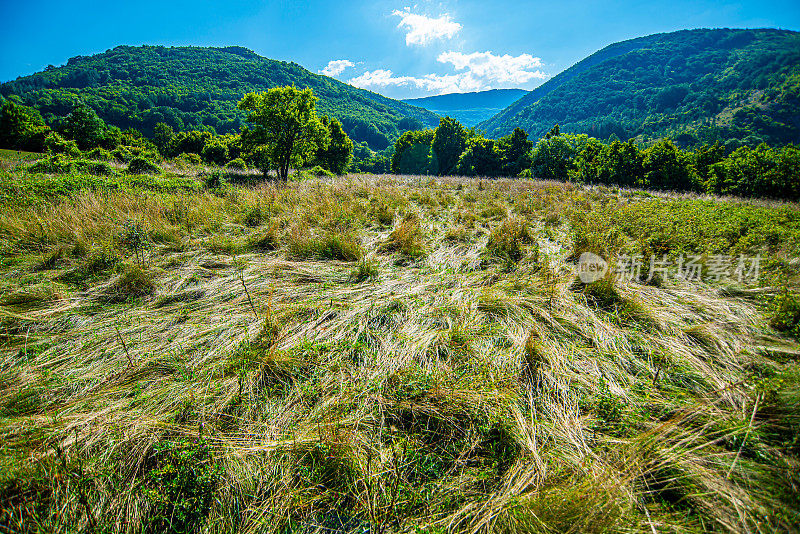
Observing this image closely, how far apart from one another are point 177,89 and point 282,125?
341ft

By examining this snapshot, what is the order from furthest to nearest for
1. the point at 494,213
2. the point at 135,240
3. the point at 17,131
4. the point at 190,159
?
1. the point at 190,159
2. the point at 17,131
3. the point at 494,213
4. the point at 135,240

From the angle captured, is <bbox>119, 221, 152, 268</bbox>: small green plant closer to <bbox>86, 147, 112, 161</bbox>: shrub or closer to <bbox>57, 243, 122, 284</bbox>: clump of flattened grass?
<bbox>57, 243, 122, 284</bbox>: clump of flattened grass

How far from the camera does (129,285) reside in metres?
2.88

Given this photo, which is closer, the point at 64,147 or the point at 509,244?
the point at 509,244

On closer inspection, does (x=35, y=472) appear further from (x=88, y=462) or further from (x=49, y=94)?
(x=49, y=94)

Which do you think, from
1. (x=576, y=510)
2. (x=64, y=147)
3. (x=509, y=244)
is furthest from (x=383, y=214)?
(x=64, y=147)

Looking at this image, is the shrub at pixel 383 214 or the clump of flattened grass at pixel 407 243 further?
the shrub at pixel 383 214

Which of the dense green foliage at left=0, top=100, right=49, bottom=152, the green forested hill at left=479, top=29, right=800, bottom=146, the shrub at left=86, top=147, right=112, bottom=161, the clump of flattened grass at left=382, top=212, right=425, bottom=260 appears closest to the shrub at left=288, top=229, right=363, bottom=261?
the clump of flattened grass at left=382, top=212, right=425, bottom=260

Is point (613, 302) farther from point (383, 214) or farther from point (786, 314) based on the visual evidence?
point (383, 214)

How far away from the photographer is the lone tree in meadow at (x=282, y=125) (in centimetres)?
1443

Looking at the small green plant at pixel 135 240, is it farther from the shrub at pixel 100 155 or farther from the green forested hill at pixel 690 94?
the green forested hill at pixel 690 94

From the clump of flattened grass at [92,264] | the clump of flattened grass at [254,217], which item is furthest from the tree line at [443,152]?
the clump of flattened grass at [92,264]

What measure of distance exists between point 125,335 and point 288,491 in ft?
6.79

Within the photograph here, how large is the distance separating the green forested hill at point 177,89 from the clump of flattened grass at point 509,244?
7907 centimetres
